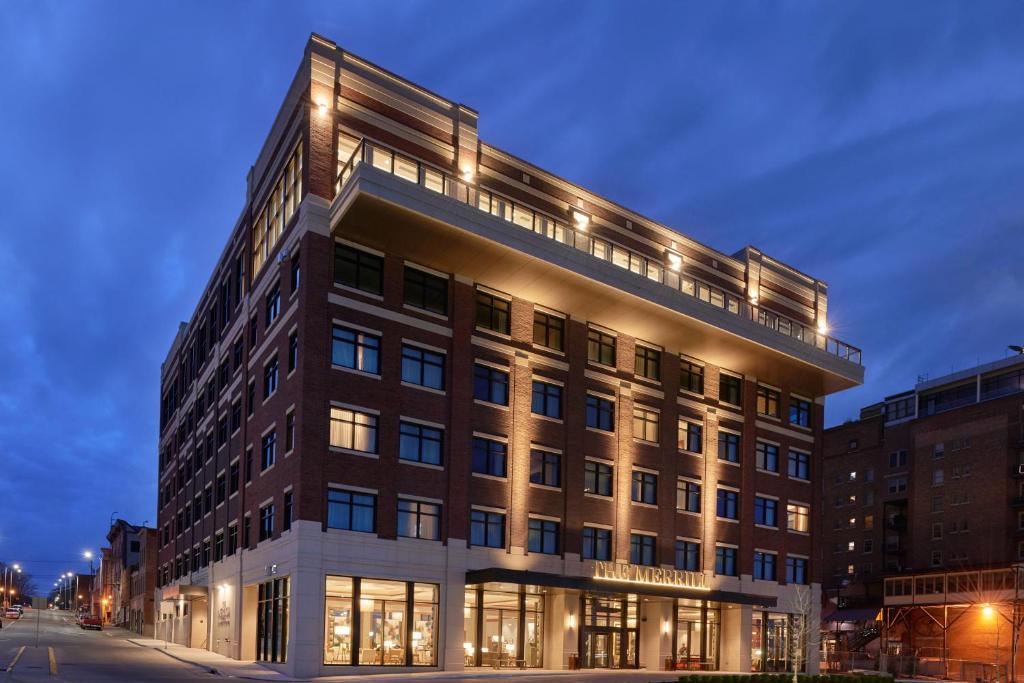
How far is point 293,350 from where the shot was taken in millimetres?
43469

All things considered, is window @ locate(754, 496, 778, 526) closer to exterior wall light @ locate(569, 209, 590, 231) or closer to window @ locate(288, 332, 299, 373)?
exterior wall light @ locate(569, 209, 590, 231)

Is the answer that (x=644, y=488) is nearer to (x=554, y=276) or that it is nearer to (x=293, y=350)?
(x=554, y=276)

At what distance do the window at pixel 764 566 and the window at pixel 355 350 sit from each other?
28642 mm

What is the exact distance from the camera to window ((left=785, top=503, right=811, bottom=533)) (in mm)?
61641

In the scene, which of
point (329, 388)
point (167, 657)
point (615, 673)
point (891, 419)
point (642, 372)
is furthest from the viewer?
point (891, 419)

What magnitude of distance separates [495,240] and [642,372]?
1449 cm

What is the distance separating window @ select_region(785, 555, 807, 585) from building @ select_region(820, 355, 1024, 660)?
17464mm

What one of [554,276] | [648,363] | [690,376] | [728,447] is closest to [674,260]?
[690,376]

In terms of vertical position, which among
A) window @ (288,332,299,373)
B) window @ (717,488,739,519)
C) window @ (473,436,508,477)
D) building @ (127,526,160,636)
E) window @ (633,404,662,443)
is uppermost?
window @ (288,332,299,373)

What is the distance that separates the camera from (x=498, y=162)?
51.2 m

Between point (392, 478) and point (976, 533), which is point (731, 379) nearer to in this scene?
point (392, 478)

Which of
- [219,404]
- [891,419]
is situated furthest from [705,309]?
[891,419]

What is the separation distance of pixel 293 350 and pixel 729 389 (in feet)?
92.7

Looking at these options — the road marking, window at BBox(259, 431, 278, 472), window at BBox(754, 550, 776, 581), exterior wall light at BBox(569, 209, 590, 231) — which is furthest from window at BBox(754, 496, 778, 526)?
the road marking
